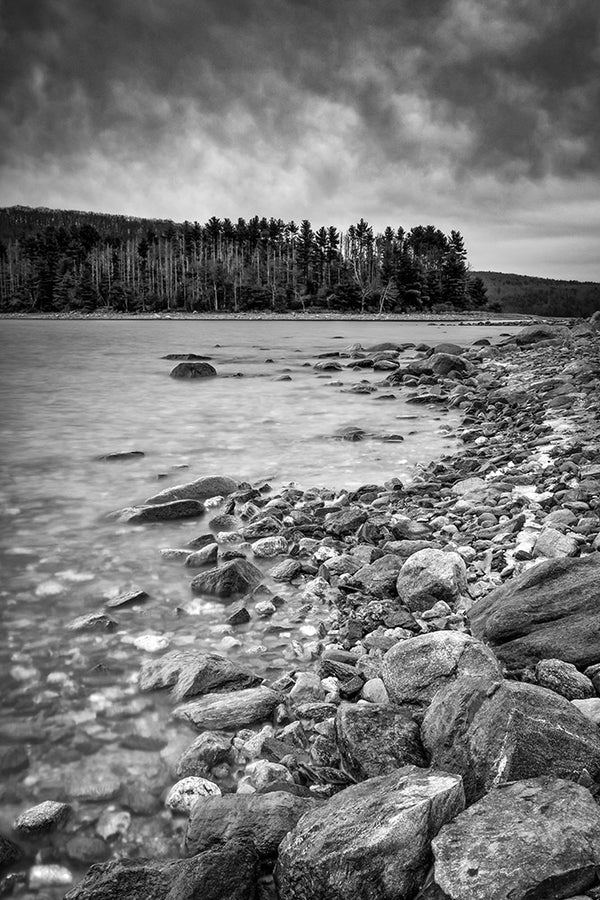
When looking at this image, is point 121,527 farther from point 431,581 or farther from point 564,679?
point 564,679

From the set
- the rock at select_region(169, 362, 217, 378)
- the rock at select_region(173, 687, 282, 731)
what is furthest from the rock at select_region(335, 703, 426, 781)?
the rock at select_region(169, 362, 217, 378)

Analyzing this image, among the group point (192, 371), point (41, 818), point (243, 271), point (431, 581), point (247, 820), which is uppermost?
point (243, 271)

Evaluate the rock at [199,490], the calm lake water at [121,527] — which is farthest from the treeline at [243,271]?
the rock at [199,490]

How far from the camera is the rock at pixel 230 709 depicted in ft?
12.2

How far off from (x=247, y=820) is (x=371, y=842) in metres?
0.69

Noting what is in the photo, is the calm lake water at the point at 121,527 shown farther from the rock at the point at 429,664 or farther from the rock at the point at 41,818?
the rock at the point at 429,664

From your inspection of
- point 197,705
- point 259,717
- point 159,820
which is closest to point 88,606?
point 197,705

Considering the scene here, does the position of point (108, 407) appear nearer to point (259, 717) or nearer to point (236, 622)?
point (236, 622)

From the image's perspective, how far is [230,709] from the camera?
12.4 ft

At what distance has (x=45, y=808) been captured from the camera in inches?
121

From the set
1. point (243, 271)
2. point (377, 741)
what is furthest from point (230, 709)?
point (243, 271)

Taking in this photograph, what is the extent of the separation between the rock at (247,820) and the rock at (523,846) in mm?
746

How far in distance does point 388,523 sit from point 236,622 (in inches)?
81.6

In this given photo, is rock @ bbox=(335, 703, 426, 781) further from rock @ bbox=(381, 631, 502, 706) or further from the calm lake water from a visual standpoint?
the calm lake water
